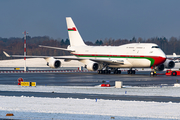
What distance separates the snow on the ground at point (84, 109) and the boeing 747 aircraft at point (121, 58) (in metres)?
32.5

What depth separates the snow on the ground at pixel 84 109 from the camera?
15.1 meters

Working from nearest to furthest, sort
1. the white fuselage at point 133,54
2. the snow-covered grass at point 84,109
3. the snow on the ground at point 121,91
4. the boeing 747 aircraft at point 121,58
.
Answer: the snow-covered grass at point 84,109, the snow on the ground at point 121,91, the white fuselage at point 133,54, the boeing 747 aircraft at point 121,58

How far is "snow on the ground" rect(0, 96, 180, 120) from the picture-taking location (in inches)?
595

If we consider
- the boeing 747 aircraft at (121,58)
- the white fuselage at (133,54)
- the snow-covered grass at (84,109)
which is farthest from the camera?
the boeing 747 aircraft at (121,58)

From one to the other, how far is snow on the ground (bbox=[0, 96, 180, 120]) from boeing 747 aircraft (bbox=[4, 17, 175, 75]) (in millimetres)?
32531

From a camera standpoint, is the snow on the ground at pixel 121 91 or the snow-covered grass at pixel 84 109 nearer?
the snow-covered grass at pixel 84 109

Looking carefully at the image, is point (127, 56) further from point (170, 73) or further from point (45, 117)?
point (45, 117)

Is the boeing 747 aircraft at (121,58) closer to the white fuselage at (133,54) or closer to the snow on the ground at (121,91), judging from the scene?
the white fuselage at (133,54)

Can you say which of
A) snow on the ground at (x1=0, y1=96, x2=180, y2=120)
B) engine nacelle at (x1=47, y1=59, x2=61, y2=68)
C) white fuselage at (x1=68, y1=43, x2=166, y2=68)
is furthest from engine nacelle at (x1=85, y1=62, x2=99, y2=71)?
snow on the ground at (x1=0, y1=96, x2=180, y2=120)

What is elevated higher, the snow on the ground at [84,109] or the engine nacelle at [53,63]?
the engine nacelle at [53,63]

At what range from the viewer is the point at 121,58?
180 feet

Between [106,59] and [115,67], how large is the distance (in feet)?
7.11

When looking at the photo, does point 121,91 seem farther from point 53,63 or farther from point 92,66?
point 53,63

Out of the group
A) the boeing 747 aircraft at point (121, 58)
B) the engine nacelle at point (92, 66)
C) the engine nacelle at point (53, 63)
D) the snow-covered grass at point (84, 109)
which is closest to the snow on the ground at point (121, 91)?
the snow-covered grass at point (84, 109)
